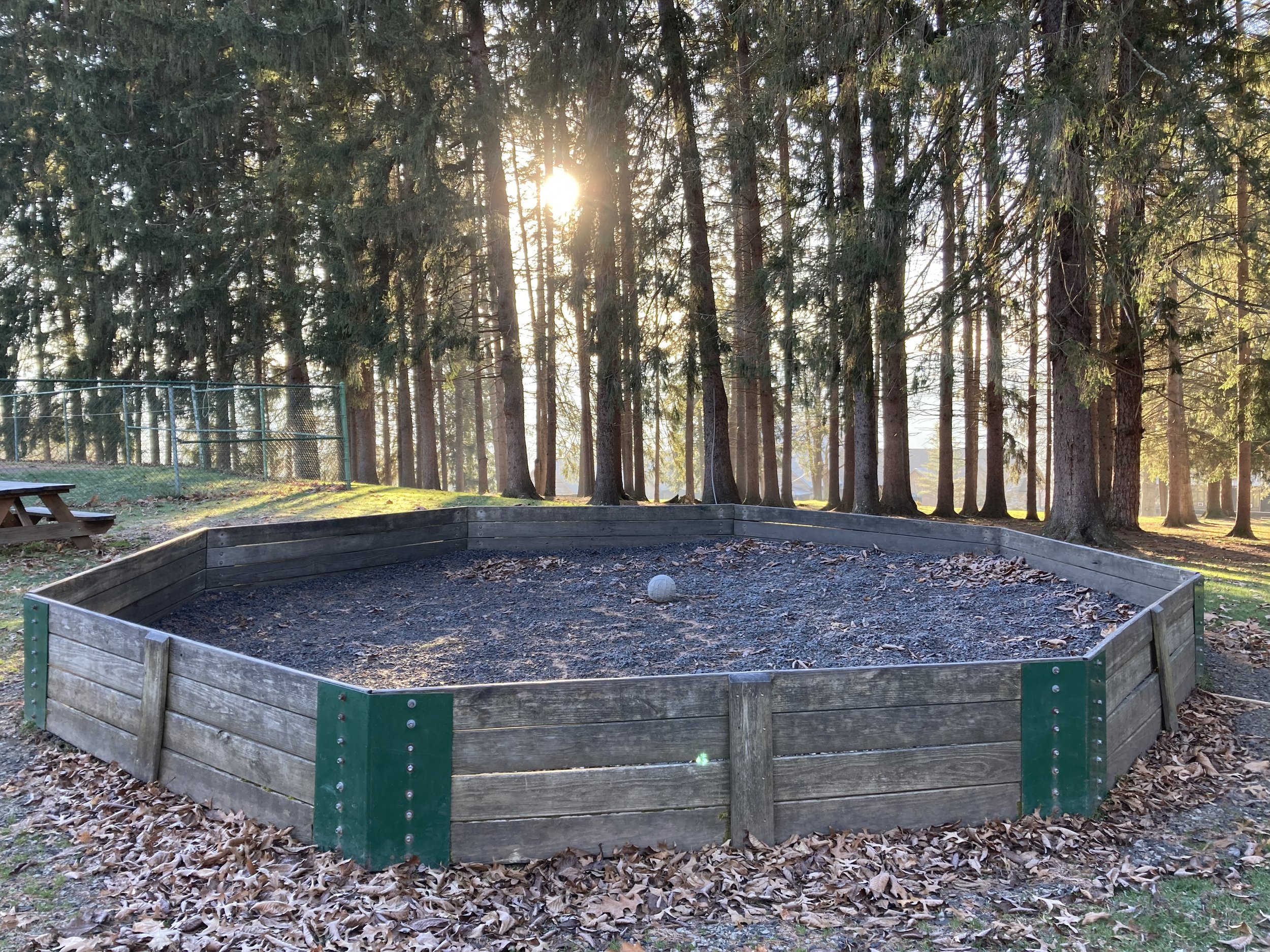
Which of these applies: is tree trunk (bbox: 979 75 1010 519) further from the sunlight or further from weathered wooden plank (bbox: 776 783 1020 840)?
weathered wooden plank (bbox: 776 783 1020 840)

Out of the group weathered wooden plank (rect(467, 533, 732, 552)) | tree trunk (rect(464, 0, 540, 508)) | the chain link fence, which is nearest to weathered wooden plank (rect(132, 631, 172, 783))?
weathered wooden plank (rect(467, 533, 732, 552))

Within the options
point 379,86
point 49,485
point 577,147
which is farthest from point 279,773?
point 379,86

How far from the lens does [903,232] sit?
9414 mm

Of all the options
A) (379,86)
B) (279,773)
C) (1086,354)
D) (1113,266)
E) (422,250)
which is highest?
(379,86)

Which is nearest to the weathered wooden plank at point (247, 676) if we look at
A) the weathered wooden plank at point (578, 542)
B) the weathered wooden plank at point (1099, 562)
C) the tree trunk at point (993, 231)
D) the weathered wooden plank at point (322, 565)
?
the weathered wooden plank at point (322, 565)

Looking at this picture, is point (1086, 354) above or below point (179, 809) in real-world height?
above

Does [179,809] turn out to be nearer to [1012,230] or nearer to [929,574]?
[929,574]

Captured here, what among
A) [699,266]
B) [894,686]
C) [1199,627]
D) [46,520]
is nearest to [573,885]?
[894,686]

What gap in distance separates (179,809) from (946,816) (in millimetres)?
3095

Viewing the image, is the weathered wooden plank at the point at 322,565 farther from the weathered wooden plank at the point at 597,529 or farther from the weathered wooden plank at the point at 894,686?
the weathered wooden plank at the point at 894,686

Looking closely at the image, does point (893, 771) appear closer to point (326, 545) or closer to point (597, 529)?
point (326, 545)

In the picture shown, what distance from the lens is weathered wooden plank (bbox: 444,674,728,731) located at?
126 inches

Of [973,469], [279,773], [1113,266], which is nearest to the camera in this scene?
[279,773]

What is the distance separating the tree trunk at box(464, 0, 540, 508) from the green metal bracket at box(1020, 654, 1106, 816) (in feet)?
39.5
